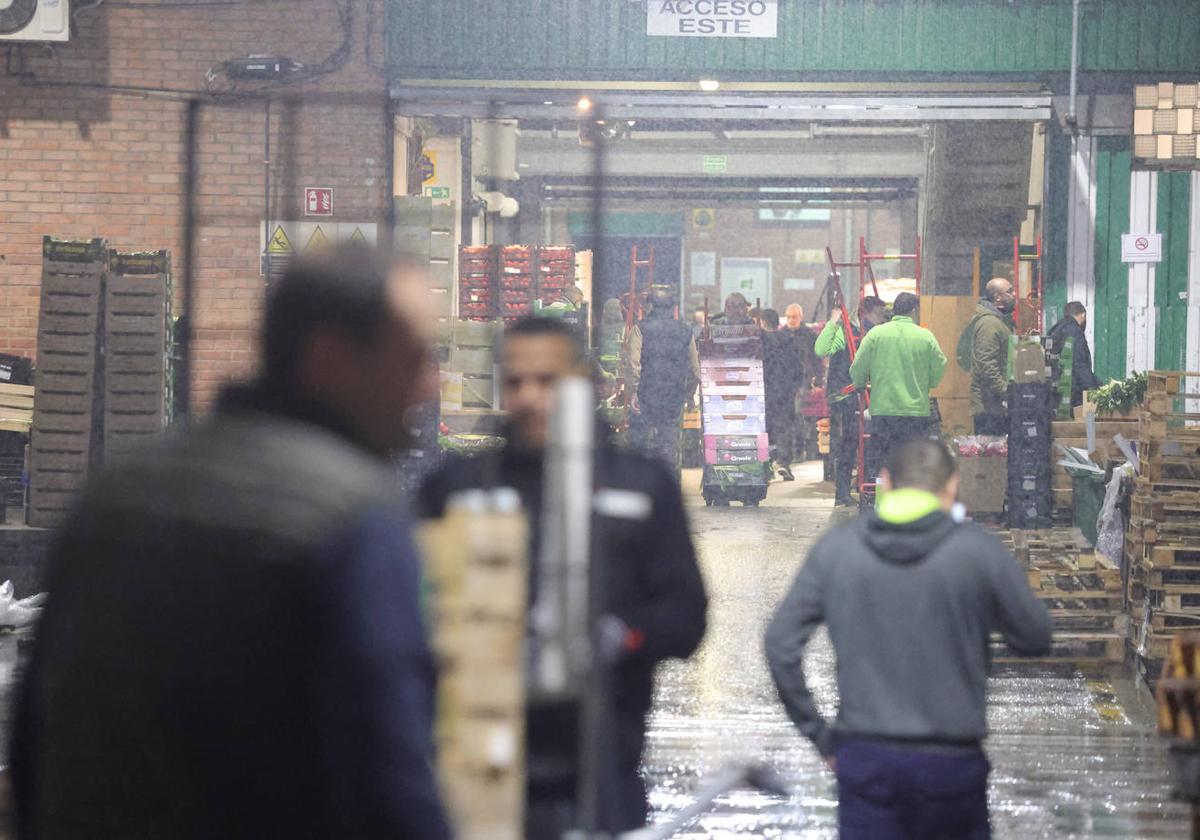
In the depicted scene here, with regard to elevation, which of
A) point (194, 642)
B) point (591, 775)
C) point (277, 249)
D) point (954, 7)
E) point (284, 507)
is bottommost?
point (591, 775)

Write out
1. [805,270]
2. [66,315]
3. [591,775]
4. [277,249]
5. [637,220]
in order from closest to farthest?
1. [591,775]
2. [66,315]
3. [277,249]
4. [637,220]
5. [805,270]

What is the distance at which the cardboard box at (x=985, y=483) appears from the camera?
49.2 feet

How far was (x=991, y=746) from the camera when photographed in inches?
334

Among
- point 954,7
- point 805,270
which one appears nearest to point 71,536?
point 954,7

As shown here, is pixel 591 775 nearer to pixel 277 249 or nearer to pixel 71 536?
pixel 71 536

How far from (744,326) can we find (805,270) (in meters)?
30.1

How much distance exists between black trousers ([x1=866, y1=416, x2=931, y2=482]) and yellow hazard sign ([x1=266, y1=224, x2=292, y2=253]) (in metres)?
5.27

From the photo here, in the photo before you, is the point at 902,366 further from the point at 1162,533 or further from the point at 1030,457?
the point at 1162,533

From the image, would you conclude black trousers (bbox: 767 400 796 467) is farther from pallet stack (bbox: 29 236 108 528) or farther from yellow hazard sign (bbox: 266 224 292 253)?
pallet stack (bbox: 29 236 108 528)

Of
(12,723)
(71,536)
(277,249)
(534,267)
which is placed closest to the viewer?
(71,536)

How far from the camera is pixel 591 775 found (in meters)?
2.70

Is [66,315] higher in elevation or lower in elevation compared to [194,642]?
higher

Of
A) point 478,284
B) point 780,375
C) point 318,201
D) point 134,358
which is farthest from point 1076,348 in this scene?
point 134,358

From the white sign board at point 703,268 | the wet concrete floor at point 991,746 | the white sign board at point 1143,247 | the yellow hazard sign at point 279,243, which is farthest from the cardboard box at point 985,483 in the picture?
the white sign board at point 703,268
